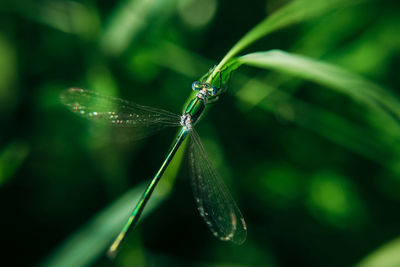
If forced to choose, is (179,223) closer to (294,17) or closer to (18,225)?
(18,225)

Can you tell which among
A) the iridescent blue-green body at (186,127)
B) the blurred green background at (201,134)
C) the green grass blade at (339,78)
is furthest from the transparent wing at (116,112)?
the green grass blade at (339,78)

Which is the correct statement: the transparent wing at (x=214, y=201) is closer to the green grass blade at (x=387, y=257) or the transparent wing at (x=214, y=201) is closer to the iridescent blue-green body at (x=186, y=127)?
the iridescent blue-green body at (x=186, y=127)

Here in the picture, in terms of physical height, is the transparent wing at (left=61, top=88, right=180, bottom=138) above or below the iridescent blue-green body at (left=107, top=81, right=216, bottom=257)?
above

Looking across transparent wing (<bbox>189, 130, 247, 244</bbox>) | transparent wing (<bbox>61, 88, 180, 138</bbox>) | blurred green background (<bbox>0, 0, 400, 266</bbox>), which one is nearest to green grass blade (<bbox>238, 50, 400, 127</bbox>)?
transparent wing (<bbox>189, 130, 247, 244</bbox>)

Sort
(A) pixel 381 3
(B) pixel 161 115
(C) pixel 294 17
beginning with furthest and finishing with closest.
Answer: (A) pixel 381 3 → (B) pixel 161 115 → (C) pixel 294 17

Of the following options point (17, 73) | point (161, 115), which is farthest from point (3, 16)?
point (161, 115)

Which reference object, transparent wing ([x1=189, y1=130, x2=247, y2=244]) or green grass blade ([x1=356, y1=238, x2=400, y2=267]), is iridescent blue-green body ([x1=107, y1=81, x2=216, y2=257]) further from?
green grass blade ([x1=356, y1=238, x2=400, y2=267])
